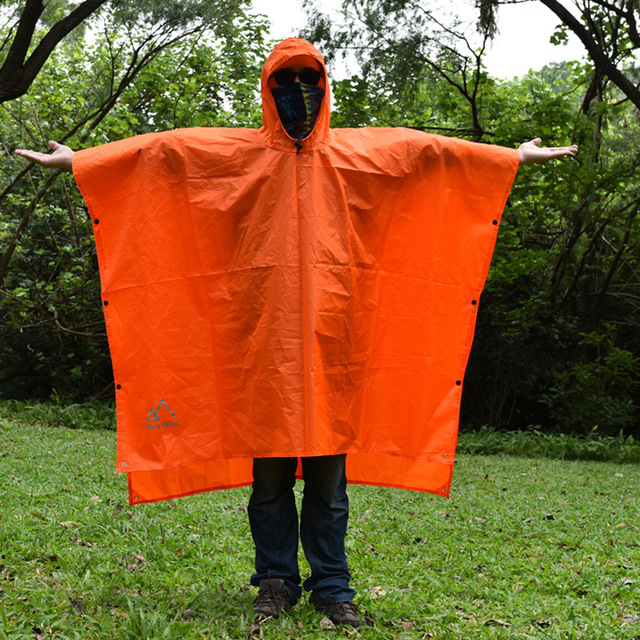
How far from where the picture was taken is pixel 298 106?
116 inches

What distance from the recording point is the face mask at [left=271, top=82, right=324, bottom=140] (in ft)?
9.61

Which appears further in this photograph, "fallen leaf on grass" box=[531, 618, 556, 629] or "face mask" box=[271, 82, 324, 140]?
"fallen leaf on grass" box=[531, 618, 556, 629]

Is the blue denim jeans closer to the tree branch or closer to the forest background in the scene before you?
the tree branch

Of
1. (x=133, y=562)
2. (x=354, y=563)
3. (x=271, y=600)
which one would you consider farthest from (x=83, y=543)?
(x=271, y=600)

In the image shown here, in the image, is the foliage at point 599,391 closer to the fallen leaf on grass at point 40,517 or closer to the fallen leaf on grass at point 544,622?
the fallen leaf on grass at point 544,622

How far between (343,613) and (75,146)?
7752 mm

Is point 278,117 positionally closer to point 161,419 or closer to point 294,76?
point 294,76

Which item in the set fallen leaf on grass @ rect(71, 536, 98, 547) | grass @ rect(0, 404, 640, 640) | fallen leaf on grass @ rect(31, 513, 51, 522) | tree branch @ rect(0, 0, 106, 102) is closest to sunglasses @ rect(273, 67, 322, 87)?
grass @ rect(0, 404, 640, 640)

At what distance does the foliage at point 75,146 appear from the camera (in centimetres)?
1005

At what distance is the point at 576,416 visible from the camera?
438 inches

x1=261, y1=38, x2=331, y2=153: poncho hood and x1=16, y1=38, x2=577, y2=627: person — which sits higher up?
x1=261, y1=38, x2=331, y2=153: poncho hood

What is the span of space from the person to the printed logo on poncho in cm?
→ 18

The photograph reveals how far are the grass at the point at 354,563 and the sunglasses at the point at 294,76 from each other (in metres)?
2.10

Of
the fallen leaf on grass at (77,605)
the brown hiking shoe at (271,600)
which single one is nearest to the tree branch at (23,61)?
the fallen leaf on grass at (77,605)
